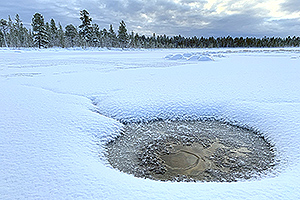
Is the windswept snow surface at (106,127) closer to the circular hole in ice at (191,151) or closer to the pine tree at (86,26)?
the circular hole in ice at (191,151)

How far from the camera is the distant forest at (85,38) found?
1516 inches

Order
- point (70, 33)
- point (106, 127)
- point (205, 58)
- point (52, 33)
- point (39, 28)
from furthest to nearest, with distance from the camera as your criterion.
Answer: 1. point (52, 33)
2. point (70, 33)
3. point (39, 28)
4. point (205, 58)
5. point (106, 127)

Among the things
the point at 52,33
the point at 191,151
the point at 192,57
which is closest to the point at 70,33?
the point at 52,33

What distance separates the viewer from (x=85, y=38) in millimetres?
42719

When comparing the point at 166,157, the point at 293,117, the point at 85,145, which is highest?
the point at 293,117

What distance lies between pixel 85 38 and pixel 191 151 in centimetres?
4524

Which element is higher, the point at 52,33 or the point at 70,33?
the point at 52,33

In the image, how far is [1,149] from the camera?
2812 millimetres

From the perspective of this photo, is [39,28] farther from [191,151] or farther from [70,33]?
[191,151]

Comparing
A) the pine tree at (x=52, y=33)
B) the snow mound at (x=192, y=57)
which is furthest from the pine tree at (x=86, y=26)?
the snow mound at (x=192, y=57)

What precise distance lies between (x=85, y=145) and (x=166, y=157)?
1.48m

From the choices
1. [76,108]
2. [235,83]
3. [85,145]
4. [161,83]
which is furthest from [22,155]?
[235,83]

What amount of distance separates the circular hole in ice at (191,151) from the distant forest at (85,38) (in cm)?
4141

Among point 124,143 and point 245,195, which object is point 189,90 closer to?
point 124,143
